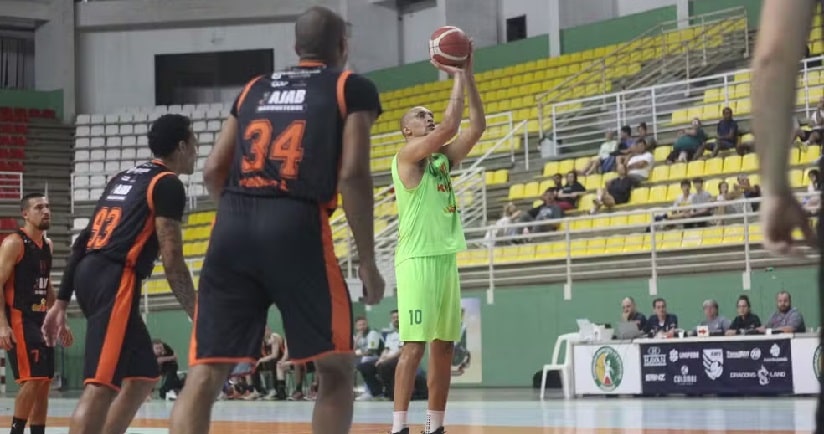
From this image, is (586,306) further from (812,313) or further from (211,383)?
A: (211,383)

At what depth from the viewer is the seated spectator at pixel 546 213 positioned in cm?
1961

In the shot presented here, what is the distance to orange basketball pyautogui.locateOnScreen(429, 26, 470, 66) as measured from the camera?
750cm

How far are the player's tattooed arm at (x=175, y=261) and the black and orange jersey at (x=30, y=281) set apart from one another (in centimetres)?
357

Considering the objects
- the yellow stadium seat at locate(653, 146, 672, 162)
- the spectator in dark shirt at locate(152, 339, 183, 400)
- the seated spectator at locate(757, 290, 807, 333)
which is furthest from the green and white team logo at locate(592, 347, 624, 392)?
the spectator in dark shirt at locate(152, 339, 183, 400)

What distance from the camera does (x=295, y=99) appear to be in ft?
15.4

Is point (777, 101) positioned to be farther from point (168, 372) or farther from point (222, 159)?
point (168, 372)

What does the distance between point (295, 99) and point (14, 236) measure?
5266mm

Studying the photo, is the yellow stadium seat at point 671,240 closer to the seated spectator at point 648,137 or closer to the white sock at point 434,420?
the seated spectator at point 648,137

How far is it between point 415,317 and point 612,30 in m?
21.1

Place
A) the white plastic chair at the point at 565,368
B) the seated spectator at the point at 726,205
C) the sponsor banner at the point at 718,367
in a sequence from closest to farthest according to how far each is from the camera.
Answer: the sponsor banner at the point at 718,367 → the white plastic chair at the point at 565,368 → the seated spectator at the point at 726,205

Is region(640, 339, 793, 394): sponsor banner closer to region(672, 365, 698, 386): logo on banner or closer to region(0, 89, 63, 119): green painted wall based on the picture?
region(672, 365, 698, 386): logo on banner

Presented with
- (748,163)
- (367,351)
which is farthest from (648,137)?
(367,351)

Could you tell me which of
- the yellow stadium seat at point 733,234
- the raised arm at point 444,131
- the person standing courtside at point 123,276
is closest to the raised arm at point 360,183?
the person standing courtside at point 123,276

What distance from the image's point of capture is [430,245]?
796 cm
